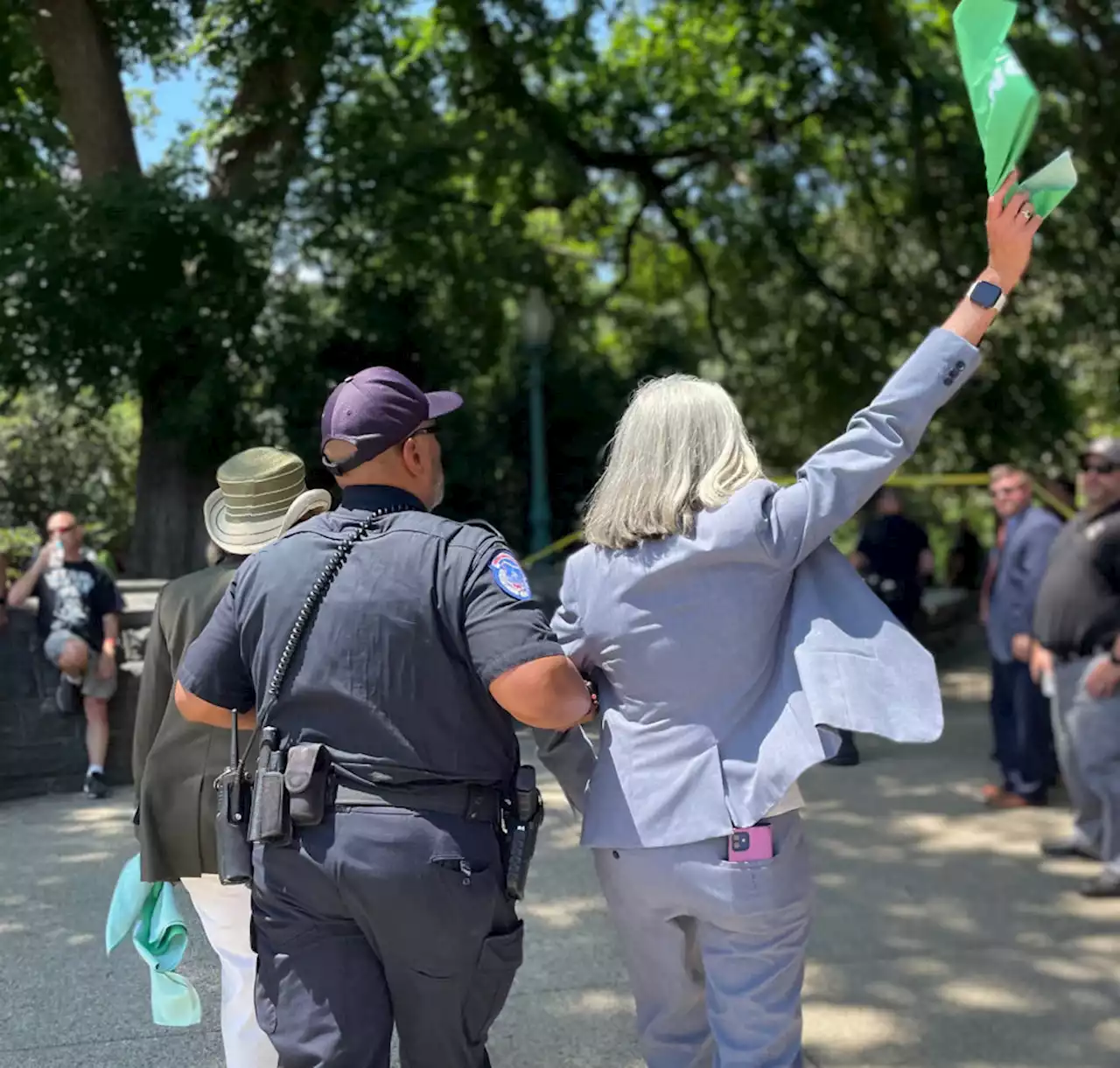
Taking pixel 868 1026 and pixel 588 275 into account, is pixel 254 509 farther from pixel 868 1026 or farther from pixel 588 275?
pixel 588 275

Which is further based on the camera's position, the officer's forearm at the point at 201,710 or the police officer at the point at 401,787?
the officer's forearm at the point at 201,710

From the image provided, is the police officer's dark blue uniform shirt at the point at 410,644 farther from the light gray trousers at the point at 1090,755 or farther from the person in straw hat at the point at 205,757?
the light gray trousers at the point at 1090,755

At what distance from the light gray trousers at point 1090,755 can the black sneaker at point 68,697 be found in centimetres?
485

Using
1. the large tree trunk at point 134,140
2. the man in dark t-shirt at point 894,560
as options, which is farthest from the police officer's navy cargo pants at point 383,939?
the large tree trunk at point 134,140

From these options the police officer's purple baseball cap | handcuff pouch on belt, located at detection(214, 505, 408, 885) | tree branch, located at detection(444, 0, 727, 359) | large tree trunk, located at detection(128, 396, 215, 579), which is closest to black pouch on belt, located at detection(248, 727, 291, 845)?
handcuff pouch on belt, located at detection(214, 505, 408, 885)

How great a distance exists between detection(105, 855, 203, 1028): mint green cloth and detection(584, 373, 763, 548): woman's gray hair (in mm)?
1490

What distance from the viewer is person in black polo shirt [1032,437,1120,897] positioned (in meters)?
4.88

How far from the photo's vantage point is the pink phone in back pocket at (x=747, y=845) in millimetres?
2391

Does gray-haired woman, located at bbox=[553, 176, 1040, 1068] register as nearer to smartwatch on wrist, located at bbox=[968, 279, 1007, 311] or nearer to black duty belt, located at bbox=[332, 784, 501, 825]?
smartwatch on wrist, located at bbox=[968, 279, 1007, 311]

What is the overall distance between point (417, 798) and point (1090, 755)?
377 centimetres

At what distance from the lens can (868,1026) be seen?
365 cm

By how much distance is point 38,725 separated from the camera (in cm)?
645

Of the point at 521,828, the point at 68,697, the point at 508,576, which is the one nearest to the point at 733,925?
the point at 521,828

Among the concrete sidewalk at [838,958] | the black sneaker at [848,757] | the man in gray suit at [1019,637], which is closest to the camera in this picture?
the concrete sidewalk at [838,958]
